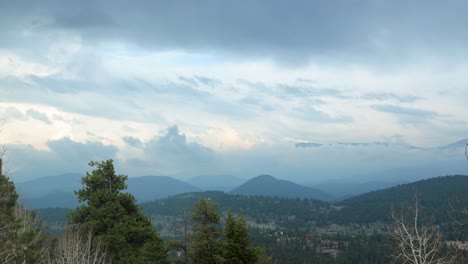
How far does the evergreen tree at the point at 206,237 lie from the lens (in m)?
23.9

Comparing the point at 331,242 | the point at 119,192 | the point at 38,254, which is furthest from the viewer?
the point at 331,242

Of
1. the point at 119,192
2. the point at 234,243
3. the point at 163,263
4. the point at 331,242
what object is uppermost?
the point at 119,192

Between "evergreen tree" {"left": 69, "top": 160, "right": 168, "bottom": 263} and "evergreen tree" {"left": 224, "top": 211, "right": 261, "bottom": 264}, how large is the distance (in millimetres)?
7617

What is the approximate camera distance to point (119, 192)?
31516 mm

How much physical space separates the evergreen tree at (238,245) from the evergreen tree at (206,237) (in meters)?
0.62

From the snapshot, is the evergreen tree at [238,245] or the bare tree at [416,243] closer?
the bare tree at [416,243]

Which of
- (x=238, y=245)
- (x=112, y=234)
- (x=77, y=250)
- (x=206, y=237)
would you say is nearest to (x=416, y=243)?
(x=238, y=245)

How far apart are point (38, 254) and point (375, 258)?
12554cm

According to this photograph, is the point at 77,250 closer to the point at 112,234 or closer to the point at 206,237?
the point at 206,237


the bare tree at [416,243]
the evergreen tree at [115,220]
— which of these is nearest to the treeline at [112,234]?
the evergreen tree at [115,220]

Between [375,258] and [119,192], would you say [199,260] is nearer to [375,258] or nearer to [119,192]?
Result: [119,192]

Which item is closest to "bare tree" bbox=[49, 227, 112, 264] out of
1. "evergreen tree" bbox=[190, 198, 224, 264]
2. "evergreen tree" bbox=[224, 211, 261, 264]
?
"evergreen tree" bbox=[190, 198, 224, 264]

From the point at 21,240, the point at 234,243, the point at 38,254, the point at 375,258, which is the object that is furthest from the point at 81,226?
the point at 375,258

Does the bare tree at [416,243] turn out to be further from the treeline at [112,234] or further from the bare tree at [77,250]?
the bare tree at [77,250]
